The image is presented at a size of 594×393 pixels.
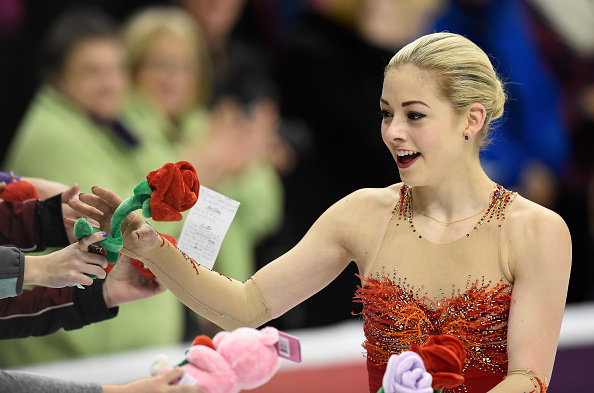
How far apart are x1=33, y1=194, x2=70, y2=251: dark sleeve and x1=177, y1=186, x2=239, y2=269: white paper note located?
0.32m

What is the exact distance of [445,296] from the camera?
2.07 m

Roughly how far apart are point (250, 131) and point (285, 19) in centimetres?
77

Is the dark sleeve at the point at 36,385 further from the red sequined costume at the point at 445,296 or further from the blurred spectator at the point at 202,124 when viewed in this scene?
the blurred spectator at the point at 202,124

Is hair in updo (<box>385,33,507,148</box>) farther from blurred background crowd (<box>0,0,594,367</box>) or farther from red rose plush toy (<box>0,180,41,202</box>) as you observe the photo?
blurred background crowd (<box>0,0,594,367</box>)

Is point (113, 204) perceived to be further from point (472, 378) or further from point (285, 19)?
point (285, 19)

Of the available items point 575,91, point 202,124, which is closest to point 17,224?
point 202,124

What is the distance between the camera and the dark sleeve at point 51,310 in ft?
7.58

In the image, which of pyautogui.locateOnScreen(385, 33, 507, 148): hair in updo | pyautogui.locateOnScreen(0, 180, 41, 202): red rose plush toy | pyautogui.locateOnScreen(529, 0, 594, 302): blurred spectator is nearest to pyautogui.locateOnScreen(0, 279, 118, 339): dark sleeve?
pyautogui.locateOnScreen(0, 180, 41, 202): red rose plush toy

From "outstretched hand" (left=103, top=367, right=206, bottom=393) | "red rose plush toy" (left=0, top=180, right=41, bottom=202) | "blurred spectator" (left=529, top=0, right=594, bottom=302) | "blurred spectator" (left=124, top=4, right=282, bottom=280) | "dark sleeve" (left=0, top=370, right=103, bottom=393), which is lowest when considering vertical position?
"dark sleeve" (left=0, top=370, right=103, bottom=393)

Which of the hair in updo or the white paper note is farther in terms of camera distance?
the white paper note

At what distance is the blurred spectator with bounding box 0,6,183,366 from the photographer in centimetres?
357

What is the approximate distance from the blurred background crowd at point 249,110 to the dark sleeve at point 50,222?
48.4 inches

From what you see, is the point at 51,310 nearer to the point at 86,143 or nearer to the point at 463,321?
the point at 463,321

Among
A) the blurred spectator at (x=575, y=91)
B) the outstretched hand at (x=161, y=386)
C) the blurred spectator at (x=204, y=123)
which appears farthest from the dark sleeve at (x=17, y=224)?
the blurred spectator at (x=575, y=91)
